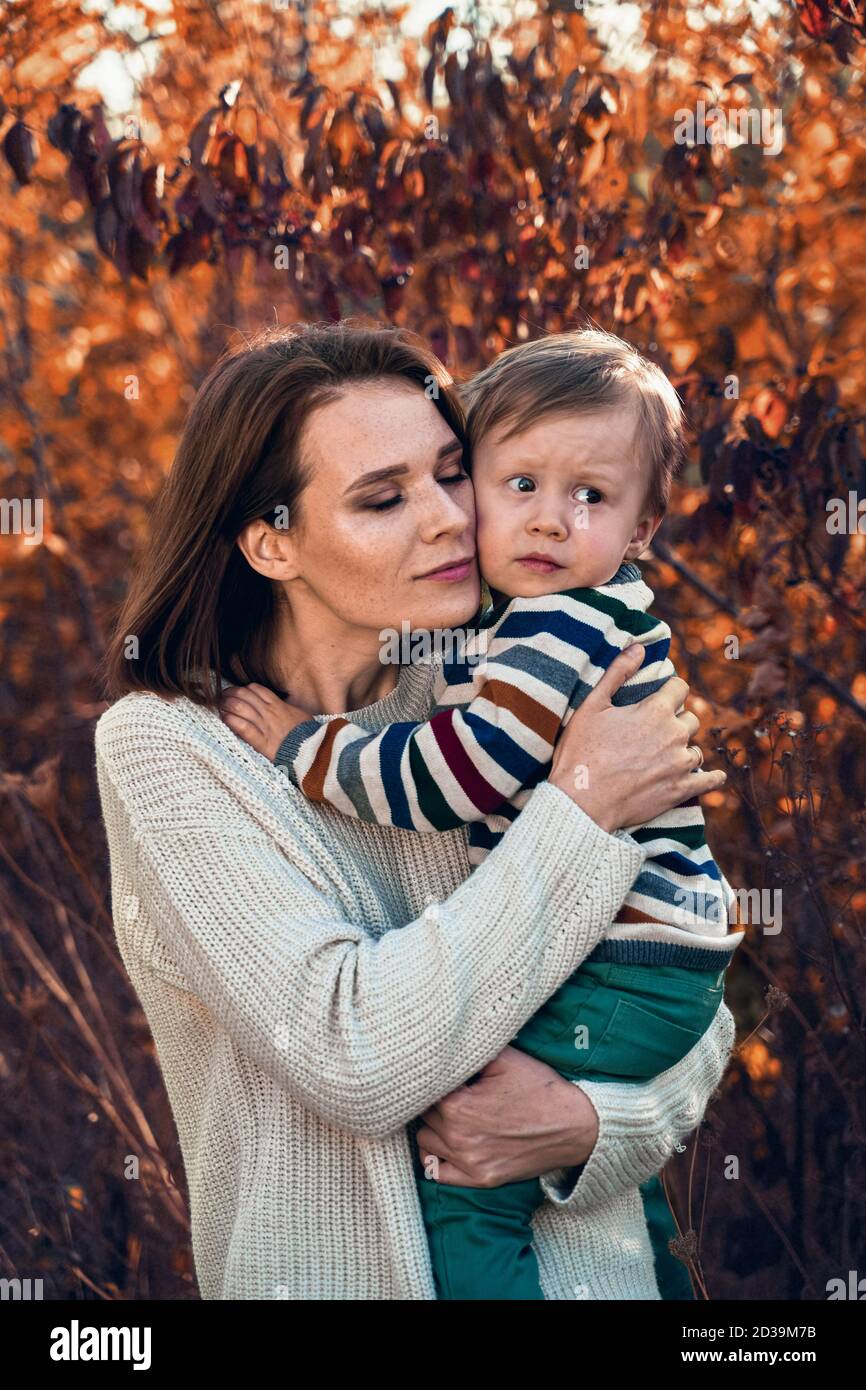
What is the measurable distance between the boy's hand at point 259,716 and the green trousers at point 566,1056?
0.61 metres

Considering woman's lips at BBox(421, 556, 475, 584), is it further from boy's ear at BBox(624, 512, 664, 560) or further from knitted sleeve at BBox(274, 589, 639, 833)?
boy's ear at BBox(624, 512, 664, 560)

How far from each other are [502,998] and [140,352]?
391cm

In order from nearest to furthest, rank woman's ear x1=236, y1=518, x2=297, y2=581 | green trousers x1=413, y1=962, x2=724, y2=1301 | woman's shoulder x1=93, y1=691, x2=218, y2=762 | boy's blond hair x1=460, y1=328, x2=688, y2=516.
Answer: green trousers x1=413, y1=962, x2=724, y2=1301 → woman's shoulder x1=93, y1=691, x2=218, y2=762 → boy's blond hair x1=460, y1=328, x2=688, y2=516 → woman's ear x1=236, y1=518, x2=297, y2=581

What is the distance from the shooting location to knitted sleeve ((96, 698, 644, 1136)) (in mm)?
2156

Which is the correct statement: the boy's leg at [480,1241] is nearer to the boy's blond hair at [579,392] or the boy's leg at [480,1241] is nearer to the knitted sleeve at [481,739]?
the knitted sleeve at [481,739]

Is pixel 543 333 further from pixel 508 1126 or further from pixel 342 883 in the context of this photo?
pixel 508 1126

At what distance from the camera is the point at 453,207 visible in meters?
3.96

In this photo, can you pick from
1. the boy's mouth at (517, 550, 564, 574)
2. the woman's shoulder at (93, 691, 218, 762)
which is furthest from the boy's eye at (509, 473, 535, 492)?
the woman's shoulder at (93, 691, 218, 762)

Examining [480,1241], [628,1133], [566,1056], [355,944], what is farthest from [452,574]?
[480,1241]

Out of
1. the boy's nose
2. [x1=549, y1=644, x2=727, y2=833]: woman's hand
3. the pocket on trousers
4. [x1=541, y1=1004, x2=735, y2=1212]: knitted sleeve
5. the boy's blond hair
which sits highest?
the boy's blond hair

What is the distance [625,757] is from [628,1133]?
58 cm

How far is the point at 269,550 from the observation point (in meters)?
2.65

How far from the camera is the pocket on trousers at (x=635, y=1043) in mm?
2336
